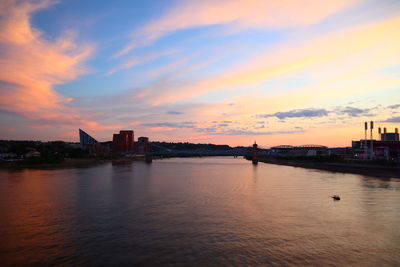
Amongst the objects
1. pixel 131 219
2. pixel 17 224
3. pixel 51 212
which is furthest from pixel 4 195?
pixel 131 219

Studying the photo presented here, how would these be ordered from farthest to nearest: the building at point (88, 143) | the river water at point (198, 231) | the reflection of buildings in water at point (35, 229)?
the building at point (88, 143), the reflection of buildings in water at point (35, 229), the river water at point (198, 231)

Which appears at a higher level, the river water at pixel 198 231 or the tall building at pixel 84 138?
the tall building at pixel 84 138

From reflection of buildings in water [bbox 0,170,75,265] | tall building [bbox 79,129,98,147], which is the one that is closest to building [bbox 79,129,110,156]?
tall building [bbox 79,129,98,147]

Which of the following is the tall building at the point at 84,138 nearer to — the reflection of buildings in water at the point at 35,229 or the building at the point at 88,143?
the building at the point at 88,143

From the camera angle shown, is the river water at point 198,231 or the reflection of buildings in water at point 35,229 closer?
the river water at point 198,231

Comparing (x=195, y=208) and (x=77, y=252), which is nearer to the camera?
(x=77, y=252)

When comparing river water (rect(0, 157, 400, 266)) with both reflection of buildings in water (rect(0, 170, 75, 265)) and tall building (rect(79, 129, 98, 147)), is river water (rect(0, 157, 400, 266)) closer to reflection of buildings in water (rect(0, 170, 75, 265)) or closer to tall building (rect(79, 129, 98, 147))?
reflection of buildings in water (rect(0, 170, 75, 265))

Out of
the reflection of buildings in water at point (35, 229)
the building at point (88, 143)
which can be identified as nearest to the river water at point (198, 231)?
the reflection of buildings in water at point (35, 229)

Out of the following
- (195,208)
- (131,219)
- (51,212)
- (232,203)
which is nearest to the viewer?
(131,219)

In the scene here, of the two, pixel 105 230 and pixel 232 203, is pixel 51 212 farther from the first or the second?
pixel 232 203

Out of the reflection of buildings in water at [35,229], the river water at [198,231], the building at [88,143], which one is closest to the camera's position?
the river water at [198,231]

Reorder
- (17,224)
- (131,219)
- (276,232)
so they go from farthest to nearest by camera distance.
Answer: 1. (131,219)
2. (17,224)
3. (276,232)

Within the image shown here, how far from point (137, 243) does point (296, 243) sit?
22.8ft

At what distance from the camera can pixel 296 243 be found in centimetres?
1367
